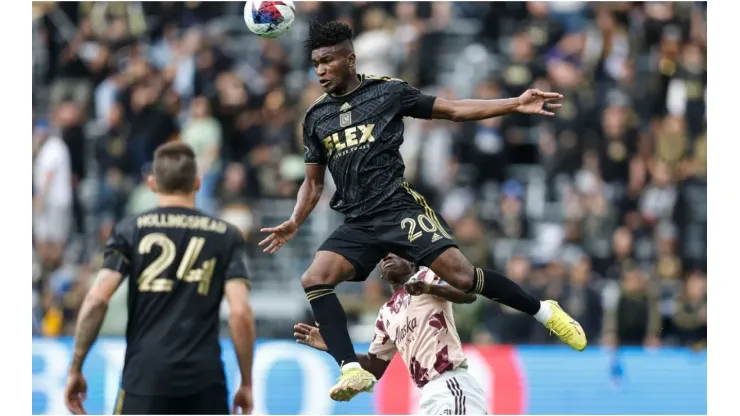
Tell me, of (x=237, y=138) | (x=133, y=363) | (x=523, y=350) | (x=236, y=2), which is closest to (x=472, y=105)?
(x=133, y=363)

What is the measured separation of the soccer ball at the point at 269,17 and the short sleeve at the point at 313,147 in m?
0.67

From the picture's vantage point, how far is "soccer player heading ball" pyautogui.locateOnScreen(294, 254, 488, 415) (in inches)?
346

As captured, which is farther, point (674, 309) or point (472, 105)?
point (674, 309)

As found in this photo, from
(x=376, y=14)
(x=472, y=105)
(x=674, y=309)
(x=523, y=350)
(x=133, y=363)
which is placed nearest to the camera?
(x=133, y=363)

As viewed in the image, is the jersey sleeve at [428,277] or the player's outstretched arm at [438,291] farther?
the jersey sleeve at [428,277]

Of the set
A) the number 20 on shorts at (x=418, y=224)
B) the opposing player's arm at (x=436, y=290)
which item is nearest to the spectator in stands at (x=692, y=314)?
the opposing player's arm at (x=436, y=290)

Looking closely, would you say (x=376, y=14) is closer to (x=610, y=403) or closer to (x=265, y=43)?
(x=265, y=43)

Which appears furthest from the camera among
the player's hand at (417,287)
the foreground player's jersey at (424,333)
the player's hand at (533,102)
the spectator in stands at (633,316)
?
the spectator in stands at (633,316)

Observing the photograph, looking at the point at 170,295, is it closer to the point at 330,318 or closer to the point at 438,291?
the point at 330,318

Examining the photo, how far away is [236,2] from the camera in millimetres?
20234

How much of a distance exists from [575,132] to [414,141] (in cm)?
244

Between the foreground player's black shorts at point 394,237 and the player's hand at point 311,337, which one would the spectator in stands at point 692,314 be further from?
the player's hand at point 311,337

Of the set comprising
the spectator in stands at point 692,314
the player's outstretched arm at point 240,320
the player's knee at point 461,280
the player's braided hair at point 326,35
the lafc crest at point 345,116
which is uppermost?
the player's braided hair at point 326,35

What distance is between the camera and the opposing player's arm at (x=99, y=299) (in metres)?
8.04
